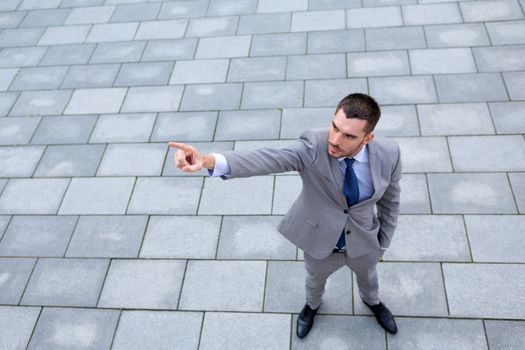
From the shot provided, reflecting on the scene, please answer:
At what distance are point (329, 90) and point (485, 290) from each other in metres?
3.21

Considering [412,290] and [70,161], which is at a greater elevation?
[70,161]

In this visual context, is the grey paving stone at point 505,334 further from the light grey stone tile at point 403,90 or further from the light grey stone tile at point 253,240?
the light grey stone tile at point 403,90

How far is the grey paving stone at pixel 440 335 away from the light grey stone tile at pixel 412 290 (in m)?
0.10

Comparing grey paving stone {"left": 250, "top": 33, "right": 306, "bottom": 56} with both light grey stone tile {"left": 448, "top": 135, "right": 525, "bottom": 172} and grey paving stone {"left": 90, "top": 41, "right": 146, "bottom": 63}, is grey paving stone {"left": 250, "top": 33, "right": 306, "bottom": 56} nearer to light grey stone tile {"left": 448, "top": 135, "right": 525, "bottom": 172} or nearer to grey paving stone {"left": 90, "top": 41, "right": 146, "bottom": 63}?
grey paving stone {"left": 90, "top": 41, "right": 146, "bottom": 63}

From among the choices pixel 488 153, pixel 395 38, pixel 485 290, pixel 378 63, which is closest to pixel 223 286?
pixel 485 290

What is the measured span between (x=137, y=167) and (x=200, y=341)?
2400 millimetres

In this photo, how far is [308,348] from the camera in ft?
14.2

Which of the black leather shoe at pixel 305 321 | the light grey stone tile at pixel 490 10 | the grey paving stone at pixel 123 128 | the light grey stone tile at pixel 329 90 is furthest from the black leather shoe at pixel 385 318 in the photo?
the light grey stone tile at pixel 490 10

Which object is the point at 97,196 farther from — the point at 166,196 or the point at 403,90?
the point at 403,90

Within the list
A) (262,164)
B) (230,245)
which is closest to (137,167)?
(230,245)

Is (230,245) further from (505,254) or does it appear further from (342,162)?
(505,254)

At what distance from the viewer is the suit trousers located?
3752mm

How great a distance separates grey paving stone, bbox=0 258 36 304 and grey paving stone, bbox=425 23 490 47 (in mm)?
5808

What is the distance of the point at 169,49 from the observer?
7684 millimetres
